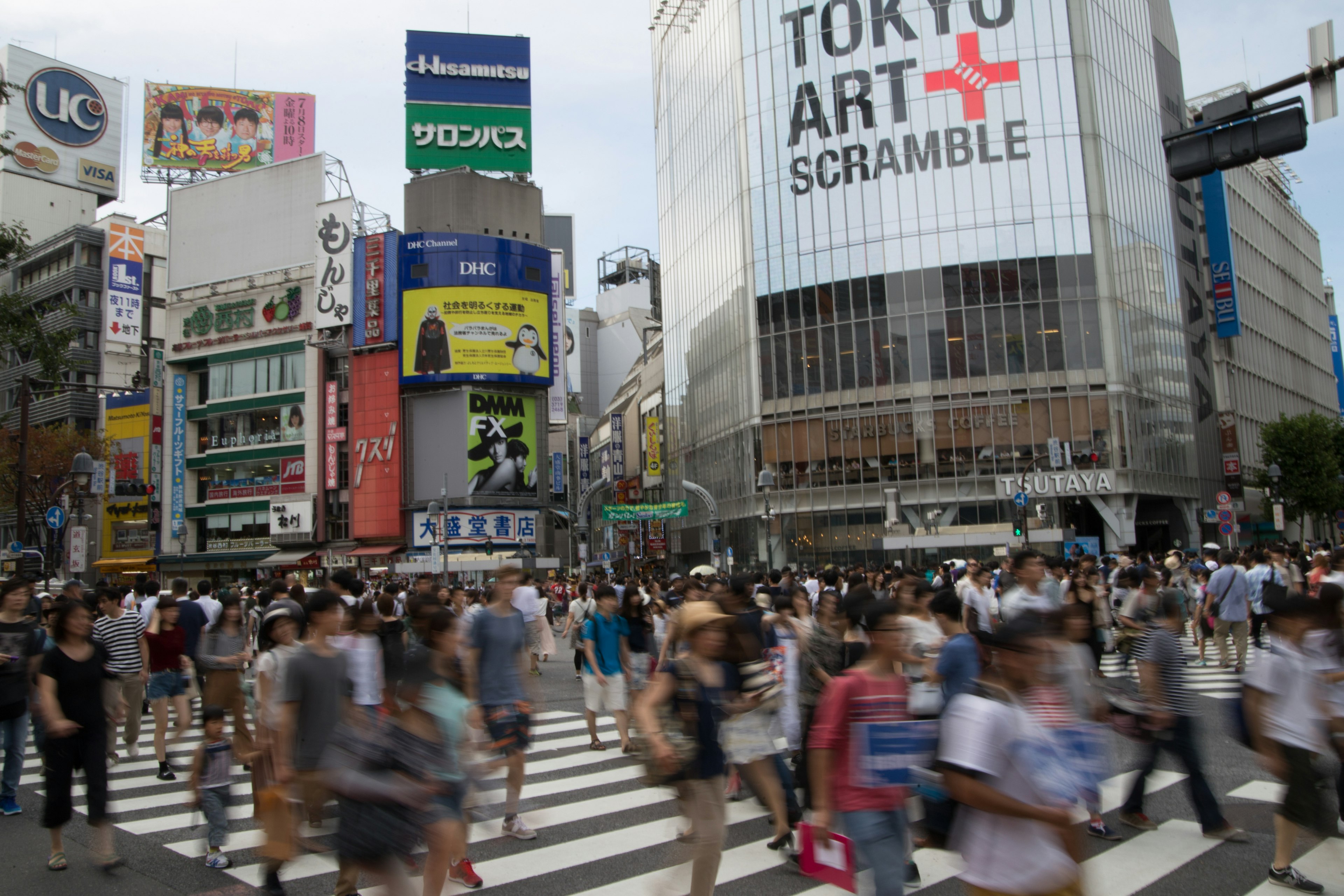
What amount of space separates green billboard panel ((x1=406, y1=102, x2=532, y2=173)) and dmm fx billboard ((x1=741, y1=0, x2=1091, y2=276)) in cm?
1902

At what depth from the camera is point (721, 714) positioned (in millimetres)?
5113

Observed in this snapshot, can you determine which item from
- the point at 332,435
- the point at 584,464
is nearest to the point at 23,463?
the point at 332,435

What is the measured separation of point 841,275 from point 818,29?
11.8 metres

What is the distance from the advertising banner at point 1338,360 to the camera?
293 ft

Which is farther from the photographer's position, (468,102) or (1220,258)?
(468,102)

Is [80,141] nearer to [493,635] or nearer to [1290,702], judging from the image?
[493,635]

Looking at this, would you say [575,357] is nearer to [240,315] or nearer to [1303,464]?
[240,315]

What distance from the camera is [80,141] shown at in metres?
66.1

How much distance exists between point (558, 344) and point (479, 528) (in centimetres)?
1143

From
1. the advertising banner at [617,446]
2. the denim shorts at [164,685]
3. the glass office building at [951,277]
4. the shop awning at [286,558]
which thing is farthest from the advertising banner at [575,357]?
the denim shorts at [164,685]

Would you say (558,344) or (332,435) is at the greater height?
(558,344)

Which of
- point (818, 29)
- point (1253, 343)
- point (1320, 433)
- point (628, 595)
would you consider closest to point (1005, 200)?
point (818, 29)

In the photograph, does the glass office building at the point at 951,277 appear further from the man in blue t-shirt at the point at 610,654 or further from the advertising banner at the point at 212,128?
the advertising banner at the point at 212,128

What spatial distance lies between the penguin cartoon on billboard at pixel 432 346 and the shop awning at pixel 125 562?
21.9 metres
